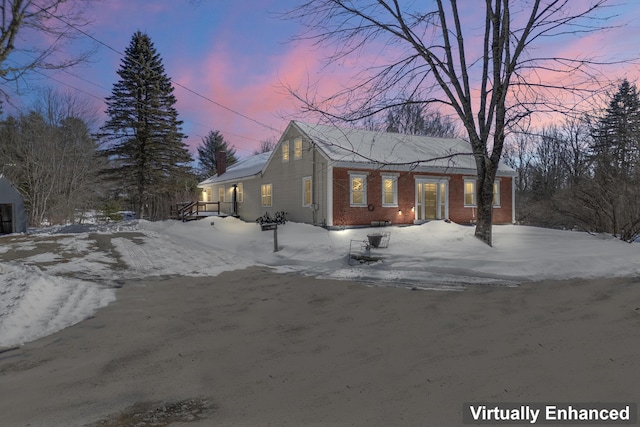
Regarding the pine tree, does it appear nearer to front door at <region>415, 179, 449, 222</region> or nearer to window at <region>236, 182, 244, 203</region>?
window at <region>236, 182, 244, 203</region>

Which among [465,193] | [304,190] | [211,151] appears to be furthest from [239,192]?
[211,151]

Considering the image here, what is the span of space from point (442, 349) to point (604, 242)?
11947mm

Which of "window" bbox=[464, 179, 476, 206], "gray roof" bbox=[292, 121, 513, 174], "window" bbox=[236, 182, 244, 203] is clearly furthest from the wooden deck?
"window" bbox=[464, 179, 476, 206]

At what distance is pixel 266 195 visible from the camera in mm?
24094

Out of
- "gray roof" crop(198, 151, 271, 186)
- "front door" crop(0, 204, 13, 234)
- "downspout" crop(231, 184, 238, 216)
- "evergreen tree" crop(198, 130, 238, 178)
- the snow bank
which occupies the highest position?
"evergreen tree" crop(198, 130, 238, 178)

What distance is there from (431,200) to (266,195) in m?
9.91

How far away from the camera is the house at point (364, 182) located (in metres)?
19.0

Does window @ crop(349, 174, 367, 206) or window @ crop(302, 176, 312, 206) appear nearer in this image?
window @ crop(349, 174, 367, 206)

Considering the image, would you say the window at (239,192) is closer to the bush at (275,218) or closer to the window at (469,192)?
the bush at (275,218)

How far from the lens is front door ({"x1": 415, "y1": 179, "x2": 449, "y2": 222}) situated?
20984 millimetres

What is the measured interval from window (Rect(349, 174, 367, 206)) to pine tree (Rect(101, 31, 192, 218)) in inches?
828

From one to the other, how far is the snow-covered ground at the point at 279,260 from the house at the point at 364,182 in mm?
1736

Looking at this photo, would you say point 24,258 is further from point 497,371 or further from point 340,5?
point 497,371

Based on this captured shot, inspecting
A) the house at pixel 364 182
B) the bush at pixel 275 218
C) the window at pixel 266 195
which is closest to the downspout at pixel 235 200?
the house at pixel 364 182
